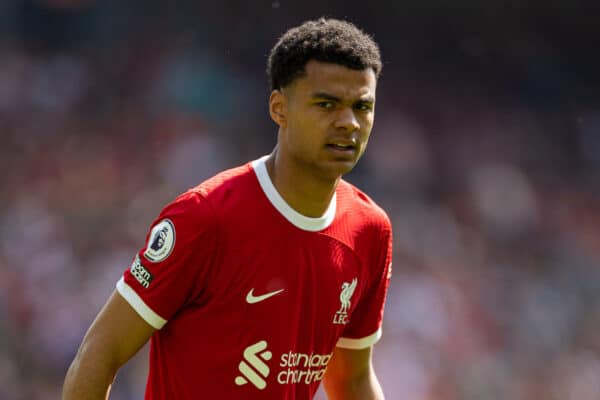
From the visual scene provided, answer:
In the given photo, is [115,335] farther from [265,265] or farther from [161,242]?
[265,265]

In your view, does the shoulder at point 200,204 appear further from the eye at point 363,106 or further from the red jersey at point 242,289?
the eye at point 363,106

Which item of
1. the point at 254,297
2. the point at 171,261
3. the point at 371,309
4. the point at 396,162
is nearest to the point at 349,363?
the point at 371,309

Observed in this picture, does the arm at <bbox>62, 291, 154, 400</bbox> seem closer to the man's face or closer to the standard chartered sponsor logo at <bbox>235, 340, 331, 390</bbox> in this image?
the standard chartered sponsor logo at <bbox>235, 340, 331, 390</bbox>

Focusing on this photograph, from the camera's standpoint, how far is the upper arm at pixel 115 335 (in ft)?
9.39

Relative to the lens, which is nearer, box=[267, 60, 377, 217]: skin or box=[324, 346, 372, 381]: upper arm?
box=[267, 60, 377, 217]: skin

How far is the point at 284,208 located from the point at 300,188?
0.09 m

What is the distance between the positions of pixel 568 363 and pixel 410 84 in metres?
3.56

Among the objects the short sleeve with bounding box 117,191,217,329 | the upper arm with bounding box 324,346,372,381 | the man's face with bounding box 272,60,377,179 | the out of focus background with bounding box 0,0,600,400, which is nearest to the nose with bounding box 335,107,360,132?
the man's face with bounding box 272,60,377,179

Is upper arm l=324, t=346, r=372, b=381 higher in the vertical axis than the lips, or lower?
lower

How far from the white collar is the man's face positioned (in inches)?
6.4

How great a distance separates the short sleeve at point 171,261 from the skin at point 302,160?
0.06 meters

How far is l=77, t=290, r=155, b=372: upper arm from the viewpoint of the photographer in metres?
2.86

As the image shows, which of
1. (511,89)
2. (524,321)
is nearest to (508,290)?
(524,321)

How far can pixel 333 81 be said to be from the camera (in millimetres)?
3076
